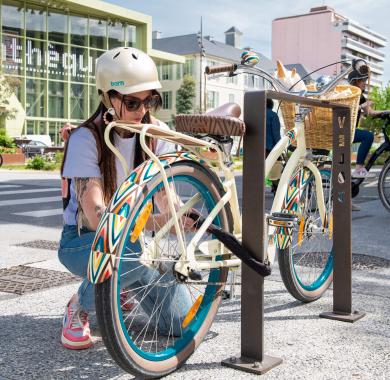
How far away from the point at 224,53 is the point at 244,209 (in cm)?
7292

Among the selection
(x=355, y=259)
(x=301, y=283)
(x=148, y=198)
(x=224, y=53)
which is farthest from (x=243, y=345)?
(x=224, y=53)

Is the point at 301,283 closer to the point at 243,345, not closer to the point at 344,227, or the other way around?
the point at 344,227

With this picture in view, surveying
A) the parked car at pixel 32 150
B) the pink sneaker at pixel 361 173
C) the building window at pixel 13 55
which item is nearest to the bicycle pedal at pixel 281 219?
the pink sneaker at pixel 361 173

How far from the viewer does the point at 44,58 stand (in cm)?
4294

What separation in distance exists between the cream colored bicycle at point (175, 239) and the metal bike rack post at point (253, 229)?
0.24 ft

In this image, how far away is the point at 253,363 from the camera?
2.72m

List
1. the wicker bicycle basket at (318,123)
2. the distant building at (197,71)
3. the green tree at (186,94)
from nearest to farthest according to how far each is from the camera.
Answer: the wicker bicycle basket at (318,123)
the green tree at (186,94)
the distant building at (197,71)

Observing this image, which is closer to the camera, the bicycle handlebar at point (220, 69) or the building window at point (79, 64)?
the bicycle handlebar at point (220, 69)

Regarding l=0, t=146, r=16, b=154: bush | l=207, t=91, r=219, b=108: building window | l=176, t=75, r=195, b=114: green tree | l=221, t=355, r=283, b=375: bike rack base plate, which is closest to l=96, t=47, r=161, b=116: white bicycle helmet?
l=221, t=355, r=283, b=375: bike rack base plate

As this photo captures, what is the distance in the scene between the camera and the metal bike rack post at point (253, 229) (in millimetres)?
2701

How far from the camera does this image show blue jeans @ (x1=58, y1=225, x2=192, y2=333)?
2.90 m

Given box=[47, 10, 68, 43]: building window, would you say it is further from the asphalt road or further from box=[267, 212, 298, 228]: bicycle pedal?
box=[267, 212, 298, 228]: bicycle pedal

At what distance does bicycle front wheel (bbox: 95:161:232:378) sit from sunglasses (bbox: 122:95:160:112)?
1.29 ft

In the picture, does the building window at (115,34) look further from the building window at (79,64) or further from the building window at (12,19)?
the building window at (12,19)
